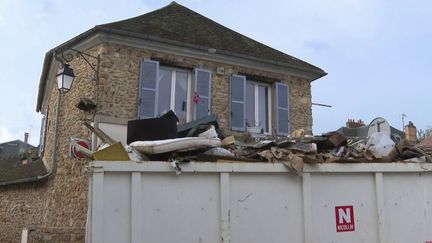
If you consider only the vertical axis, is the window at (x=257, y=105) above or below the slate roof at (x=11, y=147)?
below

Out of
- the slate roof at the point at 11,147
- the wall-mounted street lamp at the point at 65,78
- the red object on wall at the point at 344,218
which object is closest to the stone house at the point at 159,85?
the wall-mounted street lamp at the point at 65,78

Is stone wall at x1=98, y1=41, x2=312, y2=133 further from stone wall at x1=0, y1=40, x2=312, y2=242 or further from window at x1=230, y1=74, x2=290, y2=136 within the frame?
window at x1=230, y1=74, x2=290, y2=136

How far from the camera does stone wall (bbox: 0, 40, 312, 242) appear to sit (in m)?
10.5

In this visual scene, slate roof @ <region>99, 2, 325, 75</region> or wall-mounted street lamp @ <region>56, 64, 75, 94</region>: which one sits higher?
slate roof @ <region>99, 2, 325, 75</region>

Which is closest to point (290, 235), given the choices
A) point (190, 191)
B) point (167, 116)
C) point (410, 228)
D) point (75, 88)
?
point (190, 191)

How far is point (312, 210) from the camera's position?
4.02 metres

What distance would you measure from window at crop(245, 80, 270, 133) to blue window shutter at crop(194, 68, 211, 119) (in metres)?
1.42

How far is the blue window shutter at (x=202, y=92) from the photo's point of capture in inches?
448

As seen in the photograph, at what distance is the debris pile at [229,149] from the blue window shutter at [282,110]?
698 cm

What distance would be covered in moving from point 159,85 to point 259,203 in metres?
7.82

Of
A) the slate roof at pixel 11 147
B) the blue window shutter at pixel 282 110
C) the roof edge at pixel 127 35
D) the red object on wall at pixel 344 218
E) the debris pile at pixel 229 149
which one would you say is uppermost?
the slate roof at pixel 11 147

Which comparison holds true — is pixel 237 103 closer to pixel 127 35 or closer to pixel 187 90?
pixel 187 90

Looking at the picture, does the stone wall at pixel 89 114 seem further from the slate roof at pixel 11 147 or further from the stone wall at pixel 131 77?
the slate roof at pixel 11 147

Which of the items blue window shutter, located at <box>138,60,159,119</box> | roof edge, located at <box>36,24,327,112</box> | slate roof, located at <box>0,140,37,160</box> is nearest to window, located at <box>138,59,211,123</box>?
blue window shutter, located at <box>138,60,159,119</box>
